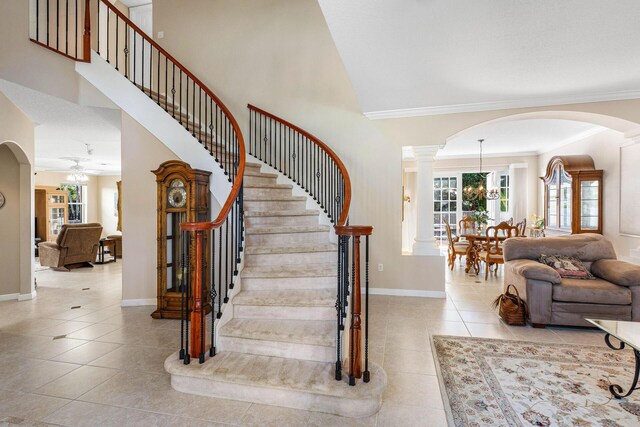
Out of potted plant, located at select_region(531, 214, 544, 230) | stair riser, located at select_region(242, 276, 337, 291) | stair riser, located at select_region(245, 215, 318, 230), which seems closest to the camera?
stair riser, located at select_region(242, 276, 337, 291)

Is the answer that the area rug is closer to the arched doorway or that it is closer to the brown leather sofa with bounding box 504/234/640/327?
the brown leather sofa with bounding box 504/234/640/327

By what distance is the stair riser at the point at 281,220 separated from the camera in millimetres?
3786

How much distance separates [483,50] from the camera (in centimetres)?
300

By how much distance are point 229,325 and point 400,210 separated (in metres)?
3.05

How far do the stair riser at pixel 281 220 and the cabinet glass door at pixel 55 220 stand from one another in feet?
34.1

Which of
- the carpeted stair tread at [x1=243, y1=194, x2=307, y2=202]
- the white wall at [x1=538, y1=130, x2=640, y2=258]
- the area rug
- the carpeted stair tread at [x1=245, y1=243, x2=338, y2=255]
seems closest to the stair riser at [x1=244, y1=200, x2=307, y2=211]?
the carpeted stair tread at [x1=243, y1=194, x2=307, y2=202]

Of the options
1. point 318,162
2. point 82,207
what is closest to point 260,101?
point 318,162

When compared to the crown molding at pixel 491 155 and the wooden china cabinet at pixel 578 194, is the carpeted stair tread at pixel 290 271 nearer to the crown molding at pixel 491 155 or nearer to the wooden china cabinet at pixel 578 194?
the wooden china cabinet at pixel 578 194

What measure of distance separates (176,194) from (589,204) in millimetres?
6991

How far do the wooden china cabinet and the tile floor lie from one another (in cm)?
277

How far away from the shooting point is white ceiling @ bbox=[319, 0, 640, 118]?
2.46m

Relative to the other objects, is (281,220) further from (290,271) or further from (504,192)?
(504,192)

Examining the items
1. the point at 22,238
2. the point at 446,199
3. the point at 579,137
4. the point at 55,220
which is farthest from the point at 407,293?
the point at 55,220

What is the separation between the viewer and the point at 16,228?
462 cm
